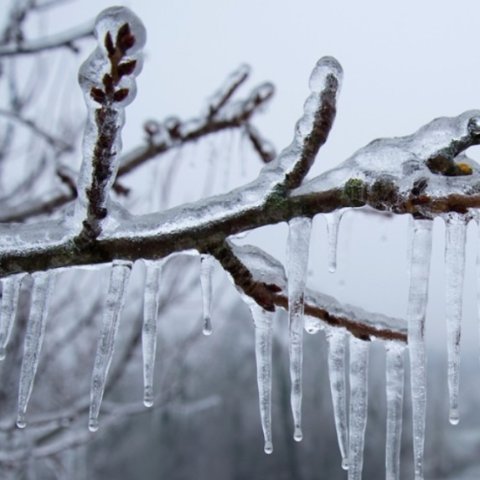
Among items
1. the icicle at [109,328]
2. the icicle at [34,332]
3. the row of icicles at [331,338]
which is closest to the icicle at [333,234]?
the row of icicles at [331,338]

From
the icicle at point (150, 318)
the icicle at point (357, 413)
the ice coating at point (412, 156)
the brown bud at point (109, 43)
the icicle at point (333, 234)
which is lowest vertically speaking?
the icicle at point (357, 413)

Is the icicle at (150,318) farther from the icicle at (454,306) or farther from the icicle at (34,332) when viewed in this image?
the icicle at (454,306)

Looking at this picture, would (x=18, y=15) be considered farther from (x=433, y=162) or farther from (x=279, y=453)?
(x=279, y=453)

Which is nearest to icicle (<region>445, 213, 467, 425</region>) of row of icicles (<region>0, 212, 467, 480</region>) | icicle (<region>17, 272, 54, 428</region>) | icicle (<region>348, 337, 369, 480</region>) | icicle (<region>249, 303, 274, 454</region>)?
row of icicles (<region>0, 212, 467, 480</region>)

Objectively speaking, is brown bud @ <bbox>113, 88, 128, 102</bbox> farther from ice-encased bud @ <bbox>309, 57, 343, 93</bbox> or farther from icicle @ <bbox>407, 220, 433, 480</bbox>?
icicle @ <bbox>407, 220, 433, 480</bbox>

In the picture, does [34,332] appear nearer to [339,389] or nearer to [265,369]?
[265,369]

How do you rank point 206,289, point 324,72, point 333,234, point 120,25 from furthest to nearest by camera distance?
point 206,289 → point 333,234 → point 324,72 → point 120,25

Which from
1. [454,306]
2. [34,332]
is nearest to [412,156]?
[454,306]
